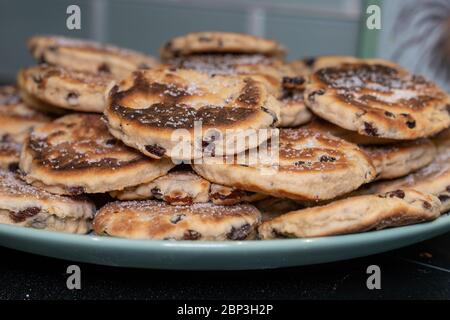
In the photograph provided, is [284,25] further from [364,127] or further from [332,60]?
[364,127]

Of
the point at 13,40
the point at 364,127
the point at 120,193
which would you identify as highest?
the point at 364,127

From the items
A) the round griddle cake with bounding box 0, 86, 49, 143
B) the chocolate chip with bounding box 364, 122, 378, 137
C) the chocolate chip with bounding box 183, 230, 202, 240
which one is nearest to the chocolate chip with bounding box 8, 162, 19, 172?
the round griddle cake with bounding box 0, 86, 49, 143

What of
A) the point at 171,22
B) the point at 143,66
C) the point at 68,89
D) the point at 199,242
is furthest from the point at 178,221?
the point at 171,22

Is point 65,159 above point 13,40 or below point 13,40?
above

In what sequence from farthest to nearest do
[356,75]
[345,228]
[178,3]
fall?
1. [178,3]
2. [356,75]
3. [345,228]

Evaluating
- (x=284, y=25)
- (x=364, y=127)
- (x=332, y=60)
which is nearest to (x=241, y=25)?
(x=284, y=25)

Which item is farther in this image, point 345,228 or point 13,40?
point 13,40

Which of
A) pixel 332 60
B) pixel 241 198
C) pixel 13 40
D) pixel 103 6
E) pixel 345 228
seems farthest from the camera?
pixel 13 40
